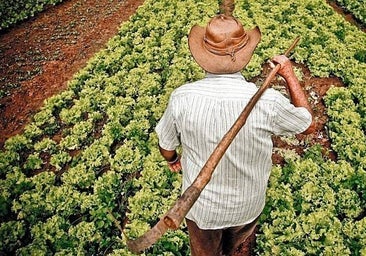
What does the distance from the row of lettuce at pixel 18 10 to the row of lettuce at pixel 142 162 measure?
2.76m

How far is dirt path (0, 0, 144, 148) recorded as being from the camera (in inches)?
303

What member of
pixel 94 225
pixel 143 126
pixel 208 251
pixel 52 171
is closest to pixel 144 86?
pixel 143 126

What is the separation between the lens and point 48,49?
8.98 meters

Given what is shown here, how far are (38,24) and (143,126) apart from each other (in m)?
4.95

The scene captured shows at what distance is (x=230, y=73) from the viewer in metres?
3.10

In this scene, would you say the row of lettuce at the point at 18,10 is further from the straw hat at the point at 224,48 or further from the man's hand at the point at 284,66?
the man's hand at the point at 284,66

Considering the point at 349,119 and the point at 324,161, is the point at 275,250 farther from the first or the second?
the point at 349,119

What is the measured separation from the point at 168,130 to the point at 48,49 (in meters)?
6.49

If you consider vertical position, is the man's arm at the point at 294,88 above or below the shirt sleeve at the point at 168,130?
above

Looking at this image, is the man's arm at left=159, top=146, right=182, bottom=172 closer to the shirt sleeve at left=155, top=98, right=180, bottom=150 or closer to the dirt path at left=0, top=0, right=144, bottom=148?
the shirt sleeve at left=155, top=98, right=180, bottom=150

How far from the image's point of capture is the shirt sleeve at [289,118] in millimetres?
2949

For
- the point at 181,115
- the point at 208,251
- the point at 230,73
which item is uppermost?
the point at 230,73

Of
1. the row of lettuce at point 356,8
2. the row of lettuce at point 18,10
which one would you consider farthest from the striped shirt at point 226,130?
the row of lettuce at point 18,10

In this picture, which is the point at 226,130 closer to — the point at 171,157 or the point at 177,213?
the point at 171,157
